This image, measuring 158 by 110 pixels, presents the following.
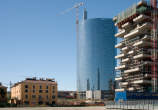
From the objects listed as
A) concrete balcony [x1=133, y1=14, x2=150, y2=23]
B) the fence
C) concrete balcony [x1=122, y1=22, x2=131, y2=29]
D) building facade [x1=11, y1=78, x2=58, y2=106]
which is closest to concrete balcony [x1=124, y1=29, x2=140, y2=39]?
concrete balcony [x1=133, y1=14, x2=150, y2=23]

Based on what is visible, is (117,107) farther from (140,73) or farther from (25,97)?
(25,97)

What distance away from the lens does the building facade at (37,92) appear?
128 meters

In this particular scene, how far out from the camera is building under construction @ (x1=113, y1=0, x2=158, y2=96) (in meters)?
111

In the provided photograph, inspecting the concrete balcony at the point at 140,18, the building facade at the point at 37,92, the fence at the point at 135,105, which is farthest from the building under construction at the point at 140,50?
the fence at the point at 135,105

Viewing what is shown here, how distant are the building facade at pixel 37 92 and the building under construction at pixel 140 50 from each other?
106 feet

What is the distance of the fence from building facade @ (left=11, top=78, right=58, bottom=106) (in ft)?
201

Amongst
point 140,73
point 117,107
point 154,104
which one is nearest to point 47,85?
point 140,73

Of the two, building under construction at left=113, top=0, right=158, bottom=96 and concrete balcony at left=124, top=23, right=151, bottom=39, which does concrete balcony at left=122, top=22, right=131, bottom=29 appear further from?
concrete balcony at left=124, top=23, right=151, bottom=39

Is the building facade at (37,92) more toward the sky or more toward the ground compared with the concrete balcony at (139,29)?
more toward the ground

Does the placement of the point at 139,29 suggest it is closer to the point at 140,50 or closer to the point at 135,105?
the point at 140,50

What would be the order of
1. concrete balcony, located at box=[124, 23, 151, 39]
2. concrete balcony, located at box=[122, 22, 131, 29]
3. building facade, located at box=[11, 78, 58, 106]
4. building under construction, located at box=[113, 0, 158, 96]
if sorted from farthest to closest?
building facade, located at box=[11, 78, 58, 106]
concrete balcony, located at box=[122, 22, 131, 29]
concrete balcony, located at box=[124, 23, 151, 39]
building under construction, located at box=[113, 0, 158, 96]

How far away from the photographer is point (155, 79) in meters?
110

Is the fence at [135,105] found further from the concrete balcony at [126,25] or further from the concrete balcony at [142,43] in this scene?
the concrete balcony at [126,25]

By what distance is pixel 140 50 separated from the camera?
113062 millimetres
